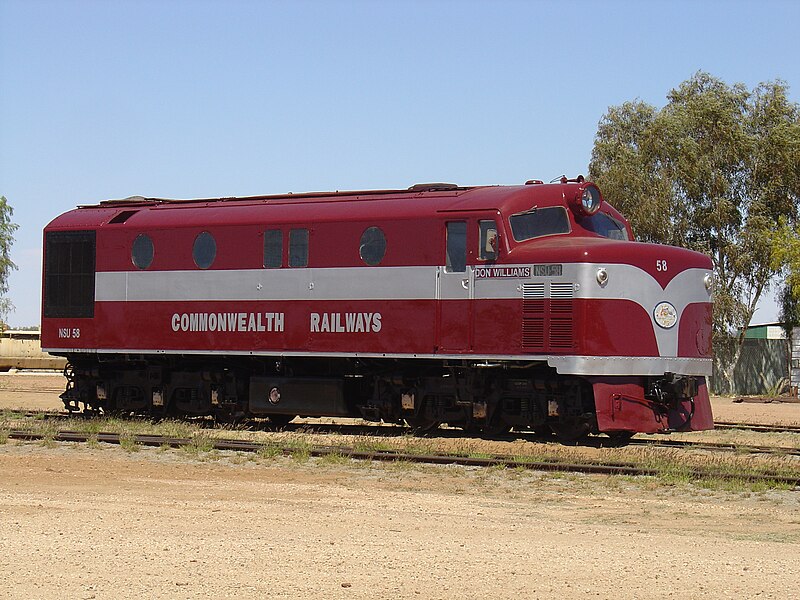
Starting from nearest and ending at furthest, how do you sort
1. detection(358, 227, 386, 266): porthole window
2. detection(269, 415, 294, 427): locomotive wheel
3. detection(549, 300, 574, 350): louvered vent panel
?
detection(549, 300, 574, 350): louvered vent panel, detection(358, 227, 386, 266): porthole window, detection(269, 415, 294, 427): locomotive wheel

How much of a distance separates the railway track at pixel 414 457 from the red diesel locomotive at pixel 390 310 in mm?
2501

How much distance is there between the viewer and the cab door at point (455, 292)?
19.9 metres

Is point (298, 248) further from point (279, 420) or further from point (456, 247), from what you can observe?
point (279, 420)

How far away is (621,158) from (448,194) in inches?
1283

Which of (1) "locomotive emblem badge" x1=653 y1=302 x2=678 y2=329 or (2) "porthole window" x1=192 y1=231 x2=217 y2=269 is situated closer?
(1) "locomotive emblem badge" x1=653 y1=302 x2=678 y2=329

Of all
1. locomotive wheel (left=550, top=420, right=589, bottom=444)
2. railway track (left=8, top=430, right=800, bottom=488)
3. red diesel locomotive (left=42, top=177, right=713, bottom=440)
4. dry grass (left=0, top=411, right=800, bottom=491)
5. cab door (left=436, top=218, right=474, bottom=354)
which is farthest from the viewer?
cab door (left=436, top=218, right=474, bottom=354)

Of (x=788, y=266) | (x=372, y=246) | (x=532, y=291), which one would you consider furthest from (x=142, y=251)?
(x=788, y=266)

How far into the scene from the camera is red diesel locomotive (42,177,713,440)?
19125mm

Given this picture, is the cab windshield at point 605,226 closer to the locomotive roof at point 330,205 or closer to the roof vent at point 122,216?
the locomotive roof at point 330,205

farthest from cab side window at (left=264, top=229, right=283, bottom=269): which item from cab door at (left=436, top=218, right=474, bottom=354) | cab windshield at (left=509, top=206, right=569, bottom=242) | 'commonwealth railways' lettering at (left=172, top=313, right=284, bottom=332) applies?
cab windshield at (left=509, top=206, right=569, bottom=242)

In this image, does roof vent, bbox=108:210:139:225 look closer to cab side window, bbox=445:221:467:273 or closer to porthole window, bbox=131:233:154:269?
porthole window, bbox=131:233:154:269

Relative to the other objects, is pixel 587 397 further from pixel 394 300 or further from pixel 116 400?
pixel 116 400

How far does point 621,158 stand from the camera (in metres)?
52.0

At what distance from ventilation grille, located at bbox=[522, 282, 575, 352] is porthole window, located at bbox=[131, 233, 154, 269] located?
7.93 meters
